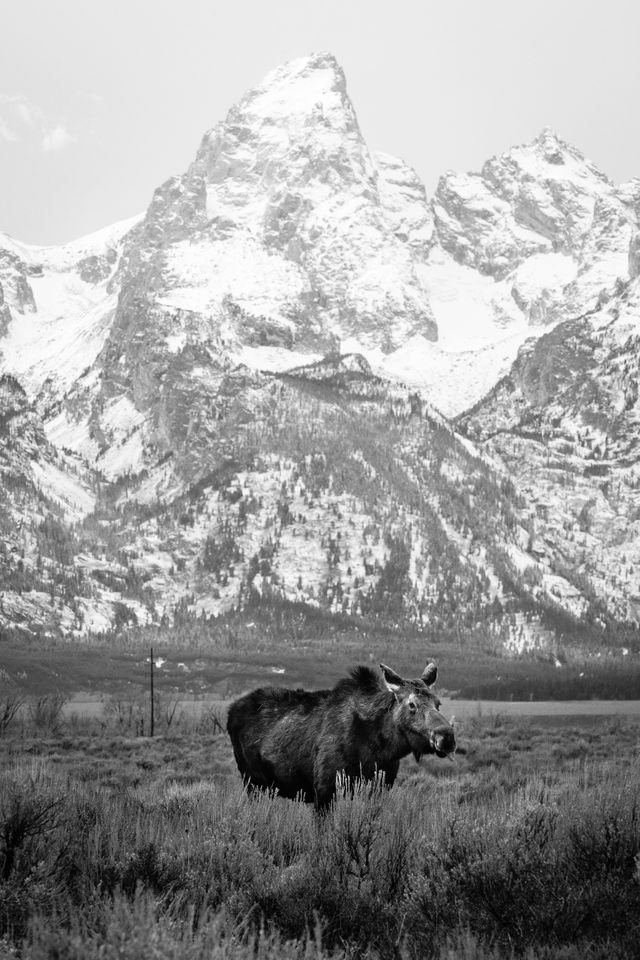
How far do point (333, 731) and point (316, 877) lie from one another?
473cm

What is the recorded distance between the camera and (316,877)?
32.5 ft

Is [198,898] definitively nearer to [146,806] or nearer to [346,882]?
[346,882]

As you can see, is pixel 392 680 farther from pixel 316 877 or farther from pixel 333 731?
pixel 316 877

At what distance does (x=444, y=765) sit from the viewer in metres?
34.4

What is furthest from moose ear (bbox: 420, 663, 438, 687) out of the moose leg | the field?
the field

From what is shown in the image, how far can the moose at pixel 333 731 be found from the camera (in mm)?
13766

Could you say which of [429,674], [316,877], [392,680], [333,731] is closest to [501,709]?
[333,731]

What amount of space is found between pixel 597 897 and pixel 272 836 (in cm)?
392

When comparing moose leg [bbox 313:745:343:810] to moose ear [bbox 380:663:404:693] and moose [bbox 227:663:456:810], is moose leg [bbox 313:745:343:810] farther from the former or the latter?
moose ear [bbox 380:663:404:693]

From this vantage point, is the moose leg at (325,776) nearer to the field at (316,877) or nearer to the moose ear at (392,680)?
the field at (316,877)

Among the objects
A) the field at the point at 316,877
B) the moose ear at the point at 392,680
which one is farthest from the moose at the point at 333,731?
the field at the point at 316,877

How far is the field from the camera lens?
25.5ft

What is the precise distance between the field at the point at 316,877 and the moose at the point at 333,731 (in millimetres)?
886

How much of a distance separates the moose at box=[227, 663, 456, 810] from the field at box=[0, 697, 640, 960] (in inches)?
34.9
